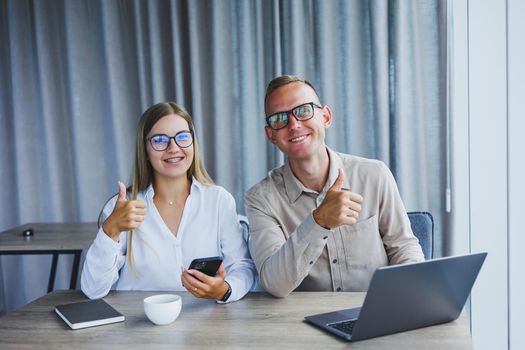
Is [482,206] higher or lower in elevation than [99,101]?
lower

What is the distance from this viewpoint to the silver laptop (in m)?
1.17

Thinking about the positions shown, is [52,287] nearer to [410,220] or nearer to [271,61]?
[271,61]

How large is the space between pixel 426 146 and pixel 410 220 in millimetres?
1078

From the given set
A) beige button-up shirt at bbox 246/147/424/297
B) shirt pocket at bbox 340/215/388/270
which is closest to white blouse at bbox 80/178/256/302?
beige button-up shirt at bbox 246/147/424/297

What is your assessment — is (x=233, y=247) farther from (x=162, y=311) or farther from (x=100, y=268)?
(x=162, y=311)

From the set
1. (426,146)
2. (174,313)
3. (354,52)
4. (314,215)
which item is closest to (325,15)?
(354,52)

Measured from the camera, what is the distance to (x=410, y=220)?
2.09 m

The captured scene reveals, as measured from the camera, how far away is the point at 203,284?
154cm

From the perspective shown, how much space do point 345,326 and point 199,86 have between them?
2.24 metres

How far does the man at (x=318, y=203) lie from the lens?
1.87 metres

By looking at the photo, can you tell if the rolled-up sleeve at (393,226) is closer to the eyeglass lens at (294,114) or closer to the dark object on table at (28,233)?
the eyeglass lens at (294,114)

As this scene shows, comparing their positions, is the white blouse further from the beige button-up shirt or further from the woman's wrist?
the woman's wrist

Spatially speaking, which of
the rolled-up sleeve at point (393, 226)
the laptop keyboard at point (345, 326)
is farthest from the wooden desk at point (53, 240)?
the laptop keyboard at point (345, 326)

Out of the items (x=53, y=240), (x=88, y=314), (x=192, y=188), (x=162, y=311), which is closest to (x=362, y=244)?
(x=192, y=188)
